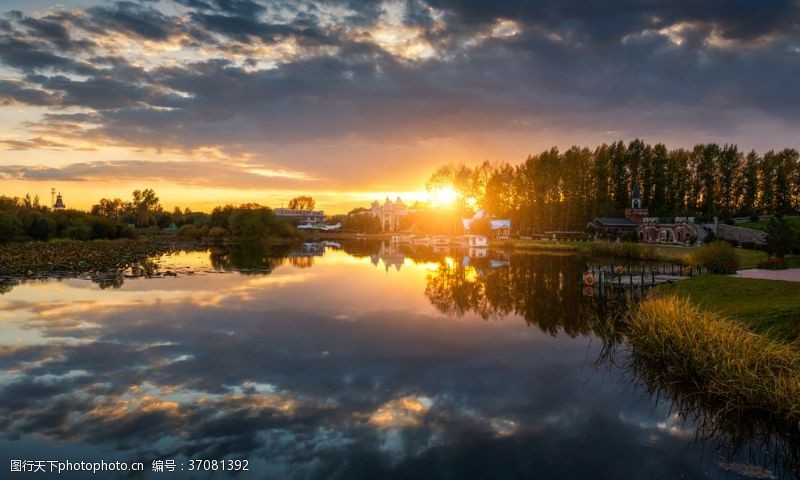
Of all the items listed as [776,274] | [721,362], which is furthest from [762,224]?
[721,362]

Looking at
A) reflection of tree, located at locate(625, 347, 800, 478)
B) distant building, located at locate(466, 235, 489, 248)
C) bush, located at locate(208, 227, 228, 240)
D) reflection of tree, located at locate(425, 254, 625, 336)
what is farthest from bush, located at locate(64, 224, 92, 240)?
reflection of tree, located at locate(625, 347, 800, 478)

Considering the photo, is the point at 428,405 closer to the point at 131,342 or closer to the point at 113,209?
the point at 131,342

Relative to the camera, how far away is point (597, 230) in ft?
263

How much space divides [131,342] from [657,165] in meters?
89.0

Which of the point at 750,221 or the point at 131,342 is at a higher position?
the point at 750,221

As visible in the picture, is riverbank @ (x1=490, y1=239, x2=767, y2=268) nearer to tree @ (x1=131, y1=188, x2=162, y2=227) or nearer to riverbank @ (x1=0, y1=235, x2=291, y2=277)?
riverbank @ (x1=0, y1=235, x2=291, y2=277)

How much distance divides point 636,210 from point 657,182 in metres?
7.63

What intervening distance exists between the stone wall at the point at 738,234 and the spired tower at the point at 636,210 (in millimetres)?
17709

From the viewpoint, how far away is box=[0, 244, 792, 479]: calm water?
360 inches

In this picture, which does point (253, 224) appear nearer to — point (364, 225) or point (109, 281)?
point (364, 225)

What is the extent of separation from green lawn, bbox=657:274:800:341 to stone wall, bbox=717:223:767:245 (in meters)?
37.1

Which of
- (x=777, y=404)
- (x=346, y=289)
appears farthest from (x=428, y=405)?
(x=346, y=289)

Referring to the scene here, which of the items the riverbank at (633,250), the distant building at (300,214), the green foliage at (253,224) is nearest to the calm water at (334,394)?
the riverbank at (633,250)

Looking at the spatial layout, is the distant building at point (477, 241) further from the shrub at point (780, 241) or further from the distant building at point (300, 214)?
the distant building at point (300, 214)
